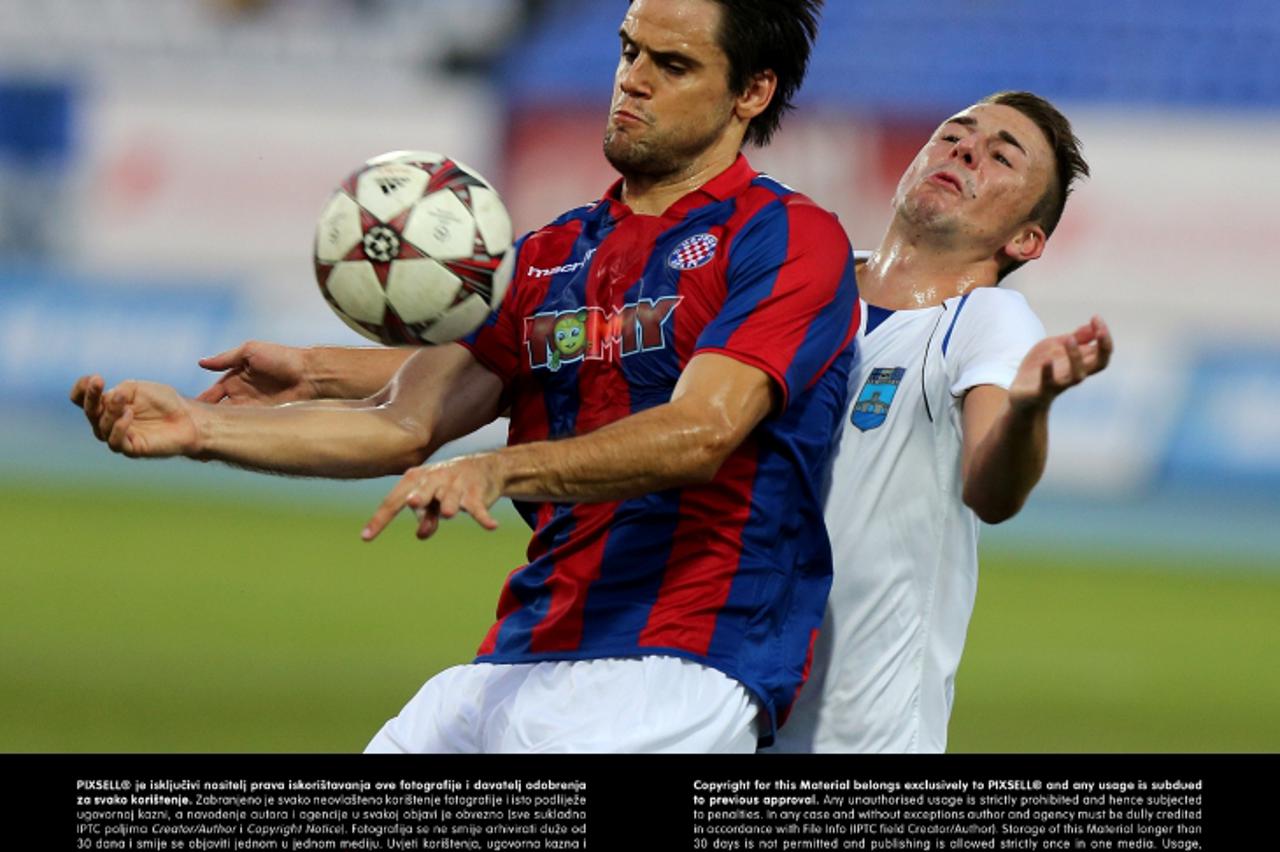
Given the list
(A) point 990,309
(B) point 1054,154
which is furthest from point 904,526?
(B) point 1054,154

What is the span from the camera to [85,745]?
8.00 metres

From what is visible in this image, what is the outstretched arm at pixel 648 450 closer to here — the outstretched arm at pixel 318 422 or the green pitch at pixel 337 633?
the outstretched arm at pixel 318 422

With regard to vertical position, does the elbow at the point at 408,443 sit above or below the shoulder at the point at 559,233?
below

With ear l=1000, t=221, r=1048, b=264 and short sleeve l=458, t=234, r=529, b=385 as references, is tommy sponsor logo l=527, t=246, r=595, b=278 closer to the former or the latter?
short sleeve l=458, t=234, r=529, b=385

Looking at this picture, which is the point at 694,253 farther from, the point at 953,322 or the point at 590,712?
the point at 590,712

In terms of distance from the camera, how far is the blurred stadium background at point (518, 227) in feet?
36.6

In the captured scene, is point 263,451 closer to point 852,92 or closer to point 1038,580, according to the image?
point 1038,580

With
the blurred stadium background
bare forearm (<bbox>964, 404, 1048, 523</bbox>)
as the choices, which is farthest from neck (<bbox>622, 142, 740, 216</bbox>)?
the blurred stadium background

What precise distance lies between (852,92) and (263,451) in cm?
1402

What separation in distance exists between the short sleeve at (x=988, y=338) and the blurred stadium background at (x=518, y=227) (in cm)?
511

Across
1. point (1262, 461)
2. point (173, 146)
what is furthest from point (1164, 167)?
point (173, 146)

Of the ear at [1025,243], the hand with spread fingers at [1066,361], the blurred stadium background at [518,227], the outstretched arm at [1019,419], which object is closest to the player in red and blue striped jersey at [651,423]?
the outstretched arm at [1019,419]

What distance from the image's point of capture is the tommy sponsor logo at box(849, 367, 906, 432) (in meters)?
4.74

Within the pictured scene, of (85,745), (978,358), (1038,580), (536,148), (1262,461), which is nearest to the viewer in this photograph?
(978,358)
